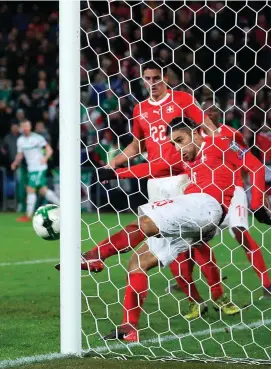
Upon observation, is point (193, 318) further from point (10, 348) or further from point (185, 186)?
point (10, 348)

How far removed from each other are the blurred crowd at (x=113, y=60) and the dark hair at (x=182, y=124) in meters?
7.13

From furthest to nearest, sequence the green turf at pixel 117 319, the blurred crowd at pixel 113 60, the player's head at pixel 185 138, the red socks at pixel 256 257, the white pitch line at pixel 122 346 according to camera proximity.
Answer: the blurred crowd at pixel 113 60 < the red socks at pixel 256 257 < the player's head at pixel 185 138 < the green turf at pixel 117 319 < the white pitch line at pixel 122 346

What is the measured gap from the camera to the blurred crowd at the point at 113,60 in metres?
14.7

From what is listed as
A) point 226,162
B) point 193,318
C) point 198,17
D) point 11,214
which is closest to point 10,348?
point 193,318

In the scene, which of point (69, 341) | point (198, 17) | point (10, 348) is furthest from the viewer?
point (198, 17)

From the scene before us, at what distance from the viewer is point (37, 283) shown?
7699 millimetres

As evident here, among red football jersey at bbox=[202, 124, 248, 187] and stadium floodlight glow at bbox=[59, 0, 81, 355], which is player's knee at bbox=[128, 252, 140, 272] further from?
red football jersey at bbox=[202, 124, 248, 187]

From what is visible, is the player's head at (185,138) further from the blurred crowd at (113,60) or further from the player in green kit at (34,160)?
the player in green kit at (34,160)

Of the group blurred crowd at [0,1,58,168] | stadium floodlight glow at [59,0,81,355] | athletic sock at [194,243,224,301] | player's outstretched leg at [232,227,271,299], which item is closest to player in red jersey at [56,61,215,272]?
athletic sock at [194,243,224,301]

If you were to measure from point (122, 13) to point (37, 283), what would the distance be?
11778 millimetres

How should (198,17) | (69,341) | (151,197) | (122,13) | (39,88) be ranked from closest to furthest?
(69,341) → (151,197) → (198,17) → (39,88) → (122,13)

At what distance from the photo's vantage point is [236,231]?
7.41m

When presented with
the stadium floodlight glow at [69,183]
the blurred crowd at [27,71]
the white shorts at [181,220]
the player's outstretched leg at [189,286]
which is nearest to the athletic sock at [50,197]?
the blurred crowd at [27,71]

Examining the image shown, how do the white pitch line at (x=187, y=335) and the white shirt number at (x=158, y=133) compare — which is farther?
the white shirt number at (x=158, y=133)
